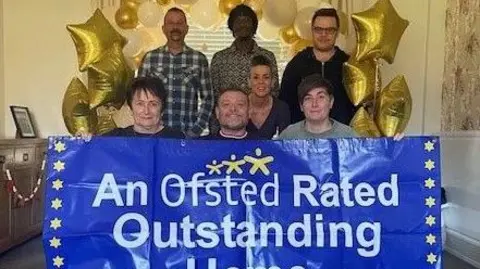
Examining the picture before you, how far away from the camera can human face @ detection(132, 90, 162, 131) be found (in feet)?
7.63

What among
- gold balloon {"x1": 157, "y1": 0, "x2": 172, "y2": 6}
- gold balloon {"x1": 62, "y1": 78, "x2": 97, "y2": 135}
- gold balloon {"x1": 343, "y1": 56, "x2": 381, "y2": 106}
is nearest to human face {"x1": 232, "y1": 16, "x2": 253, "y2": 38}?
gold balloon {"x1": 343, "y1": 56, "x2": 381, "y2": 106}

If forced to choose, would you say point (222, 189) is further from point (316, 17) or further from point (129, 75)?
point (129, 75)

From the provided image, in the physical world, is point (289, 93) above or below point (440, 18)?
below

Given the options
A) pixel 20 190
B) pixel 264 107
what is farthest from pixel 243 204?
pixel 20 190

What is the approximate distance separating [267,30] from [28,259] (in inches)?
92.2

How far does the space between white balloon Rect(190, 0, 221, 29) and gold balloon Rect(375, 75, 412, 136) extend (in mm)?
1505

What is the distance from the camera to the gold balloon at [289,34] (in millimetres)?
4379

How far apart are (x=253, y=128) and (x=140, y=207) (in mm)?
859

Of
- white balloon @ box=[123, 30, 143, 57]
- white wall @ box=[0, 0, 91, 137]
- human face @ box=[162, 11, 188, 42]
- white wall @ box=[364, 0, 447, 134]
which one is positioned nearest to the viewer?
human face @ box=[162, 11, 188, 42]

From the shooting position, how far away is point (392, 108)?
3.48m

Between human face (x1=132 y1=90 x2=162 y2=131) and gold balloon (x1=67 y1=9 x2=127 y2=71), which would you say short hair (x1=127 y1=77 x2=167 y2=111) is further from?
gold balloon (x1=67 y1=9 x2=127 y2=71)

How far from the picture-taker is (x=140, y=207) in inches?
81.7

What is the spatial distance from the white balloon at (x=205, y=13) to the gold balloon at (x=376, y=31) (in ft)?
4.25

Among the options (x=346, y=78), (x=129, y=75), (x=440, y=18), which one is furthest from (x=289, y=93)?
A: (x=440, y=18)
